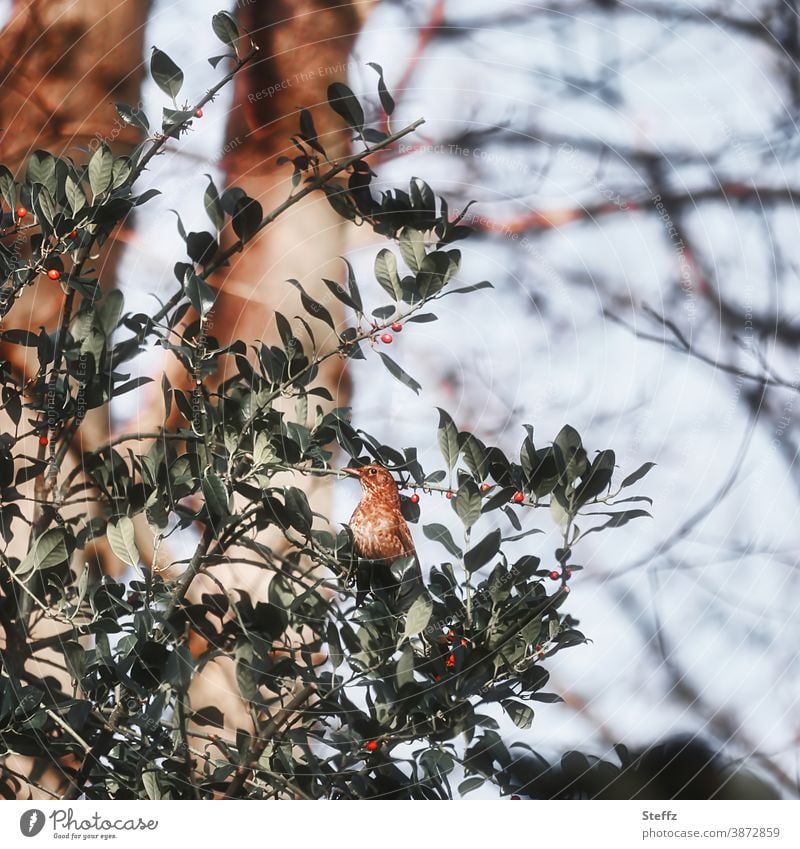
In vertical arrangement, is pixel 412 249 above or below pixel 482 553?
above

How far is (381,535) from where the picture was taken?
59cm

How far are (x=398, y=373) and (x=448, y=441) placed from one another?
0.18ft

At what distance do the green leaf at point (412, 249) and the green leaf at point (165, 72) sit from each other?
17 centimetres

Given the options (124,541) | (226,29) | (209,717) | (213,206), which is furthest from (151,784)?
(226,29)

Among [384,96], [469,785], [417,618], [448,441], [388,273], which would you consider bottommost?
[469,785]

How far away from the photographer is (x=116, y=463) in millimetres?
621

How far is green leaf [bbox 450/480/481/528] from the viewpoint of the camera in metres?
0.59

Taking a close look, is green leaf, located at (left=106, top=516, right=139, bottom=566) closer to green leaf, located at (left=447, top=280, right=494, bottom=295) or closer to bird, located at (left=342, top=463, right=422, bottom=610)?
bird, located at (left=342, top=463, right=422, bottom=610)

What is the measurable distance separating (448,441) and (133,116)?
0.93ft

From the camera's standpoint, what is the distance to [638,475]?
2.00 feet

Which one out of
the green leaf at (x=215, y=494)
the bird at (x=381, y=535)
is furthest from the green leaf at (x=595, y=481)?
the green leaf at (x=215, y=494)

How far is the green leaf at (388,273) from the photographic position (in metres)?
0.60

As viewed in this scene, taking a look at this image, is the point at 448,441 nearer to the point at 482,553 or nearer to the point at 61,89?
the point at 482,553
